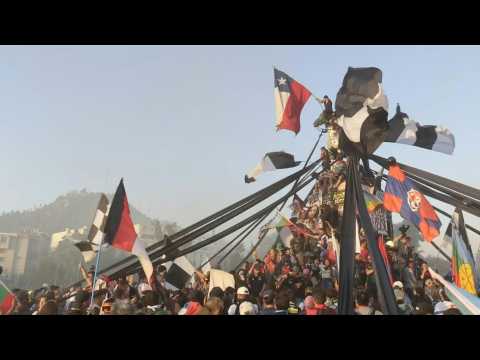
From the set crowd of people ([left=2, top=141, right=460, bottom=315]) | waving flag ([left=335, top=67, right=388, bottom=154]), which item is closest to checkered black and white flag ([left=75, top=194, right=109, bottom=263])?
crowd of people ([left=2, top=141, right=460, bottom=315])

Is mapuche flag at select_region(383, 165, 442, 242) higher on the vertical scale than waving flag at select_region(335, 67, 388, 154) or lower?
lower

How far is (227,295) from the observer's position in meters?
6.63

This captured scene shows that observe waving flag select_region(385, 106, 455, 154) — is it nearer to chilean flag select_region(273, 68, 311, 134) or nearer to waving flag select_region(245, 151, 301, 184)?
chilean flag select_region(273, 68, 311, 134)

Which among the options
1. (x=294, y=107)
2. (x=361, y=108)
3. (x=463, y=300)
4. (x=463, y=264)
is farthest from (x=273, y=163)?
(x=463, y=300)

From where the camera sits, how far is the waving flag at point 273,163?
12305 mm

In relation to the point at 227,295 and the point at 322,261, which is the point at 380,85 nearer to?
the point at 322,261

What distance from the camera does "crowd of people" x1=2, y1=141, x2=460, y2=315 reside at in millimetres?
4809

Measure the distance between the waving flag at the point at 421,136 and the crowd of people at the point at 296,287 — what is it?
5.29 feet

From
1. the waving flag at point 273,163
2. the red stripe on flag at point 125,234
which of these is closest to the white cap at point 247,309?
the red stripe on flag at point 125,234

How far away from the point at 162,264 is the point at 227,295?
2.79 m

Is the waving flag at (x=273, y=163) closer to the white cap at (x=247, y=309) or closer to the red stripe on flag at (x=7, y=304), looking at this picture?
the red stripe on flag at (x=7, y=304)

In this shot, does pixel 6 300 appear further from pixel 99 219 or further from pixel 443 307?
pixel 443 307
